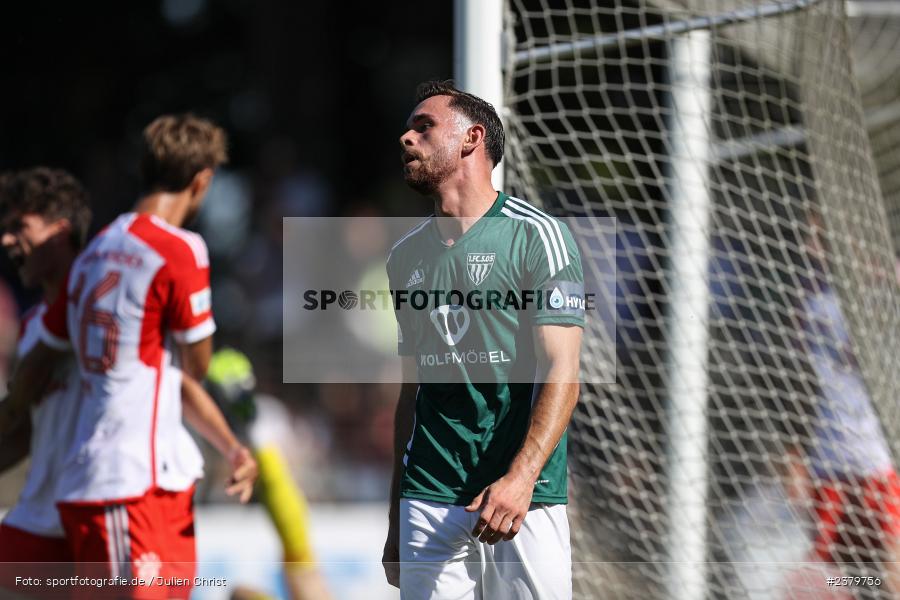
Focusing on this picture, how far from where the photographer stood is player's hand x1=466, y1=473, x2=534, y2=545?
2225 mm

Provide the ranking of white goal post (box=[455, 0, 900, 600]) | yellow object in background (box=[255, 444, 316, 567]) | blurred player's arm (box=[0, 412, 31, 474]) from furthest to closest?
yellow object in background (box=[255, 444, 316, 567])
white goal post (box=[455, 0, 900, 600])
blurred player's arm (box=[0, 412, 31, 474])

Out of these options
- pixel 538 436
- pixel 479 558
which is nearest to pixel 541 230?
pixel 538 436

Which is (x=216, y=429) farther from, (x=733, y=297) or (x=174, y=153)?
(x=733, y=297)

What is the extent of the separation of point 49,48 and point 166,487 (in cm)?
605

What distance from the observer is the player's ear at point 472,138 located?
2.47m

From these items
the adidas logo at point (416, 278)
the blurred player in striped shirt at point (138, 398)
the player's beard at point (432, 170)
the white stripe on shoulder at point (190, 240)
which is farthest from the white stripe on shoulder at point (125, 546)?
the player's beard at point (432, 170)

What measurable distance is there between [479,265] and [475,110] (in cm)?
38

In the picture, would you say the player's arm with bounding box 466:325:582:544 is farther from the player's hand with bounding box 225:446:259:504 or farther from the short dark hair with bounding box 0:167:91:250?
the short dark hair with bounding box 0:167:91:250

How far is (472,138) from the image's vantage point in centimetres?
248

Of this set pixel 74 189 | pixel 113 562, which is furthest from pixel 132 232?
pixel 113 562

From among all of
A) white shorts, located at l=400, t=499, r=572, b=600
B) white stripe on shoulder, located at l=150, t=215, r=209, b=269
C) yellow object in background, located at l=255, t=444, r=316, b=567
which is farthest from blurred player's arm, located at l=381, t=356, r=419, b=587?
yellow object in background, located at l=255, t=444, r=316, b=567

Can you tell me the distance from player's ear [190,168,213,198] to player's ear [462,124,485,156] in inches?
→ 47.1

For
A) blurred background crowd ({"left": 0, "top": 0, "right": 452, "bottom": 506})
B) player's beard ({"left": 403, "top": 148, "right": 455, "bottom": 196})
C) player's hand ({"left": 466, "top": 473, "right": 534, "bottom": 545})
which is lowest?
player's hand ({"left": 466, "top": 473, "right": 534, "bottom": 545})

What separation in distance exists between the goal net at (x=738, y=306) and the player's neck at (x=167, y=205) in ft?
3.76
